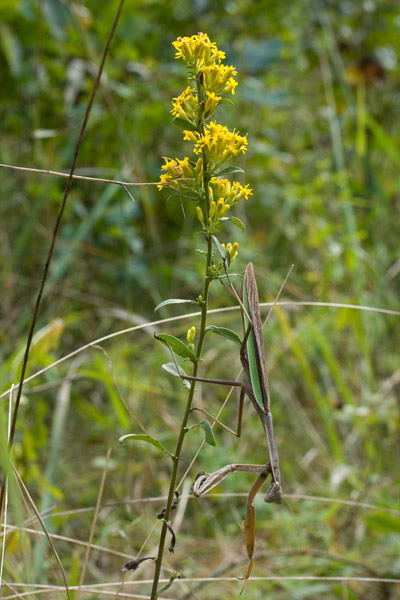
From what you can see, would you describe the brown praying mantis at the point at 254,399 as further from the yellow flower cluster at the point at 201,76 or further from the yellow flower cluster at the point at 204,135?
the yellow flower cluster at the point at 201,76

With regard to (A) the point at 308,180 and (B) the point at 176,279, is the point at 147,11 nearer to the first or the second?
(A) the point at 308,180

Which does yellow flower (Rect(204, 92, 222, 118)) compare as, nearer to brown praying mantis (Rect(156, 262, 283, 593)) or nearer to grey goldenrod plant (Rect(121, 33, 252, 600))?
grey goldenrod plant (Rect(121, 33, 252, 600))

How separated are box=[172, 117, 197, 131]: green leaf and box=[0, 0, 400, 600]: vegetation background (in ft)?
3.03

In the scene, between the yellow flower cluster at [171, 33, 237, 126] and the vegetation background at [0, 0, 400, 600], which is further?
the vegetation background at [0, 0, 400, 600]

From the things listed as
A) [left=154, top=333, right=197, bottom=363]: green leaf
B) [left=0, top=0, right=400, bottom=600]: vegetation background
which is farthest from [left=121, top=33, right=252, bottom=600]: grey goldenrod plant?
[left=0, top=0, right=400, bottom=600]: vegetation background

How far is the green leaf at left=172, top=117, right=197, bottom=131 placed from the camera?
83 cm

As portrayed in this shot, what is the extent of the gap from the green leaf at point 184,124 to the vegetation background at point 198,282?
92 centimetres

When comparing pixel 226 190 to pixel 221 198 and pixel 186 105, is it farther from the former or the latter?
pixel 186 105

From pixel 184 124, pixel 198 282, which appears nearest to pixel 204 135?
pixel 184 124

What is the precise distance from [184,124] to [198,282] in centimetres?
189

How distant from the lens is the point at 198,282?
8.93ft

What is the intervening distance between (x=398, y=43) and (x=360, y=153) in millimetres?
1213

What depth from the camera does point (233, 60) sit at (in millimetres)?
2924

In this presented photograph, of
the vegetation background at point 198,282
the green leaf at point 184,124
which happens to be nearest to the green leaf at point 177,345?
the green leaf at point 184,124
